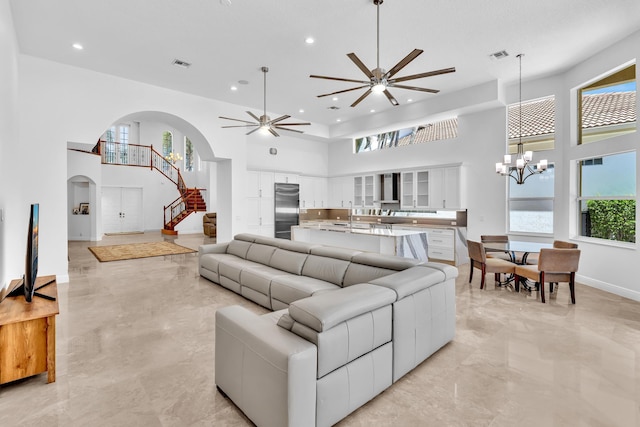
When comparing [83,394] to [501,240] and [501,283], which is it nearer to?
[501,283]

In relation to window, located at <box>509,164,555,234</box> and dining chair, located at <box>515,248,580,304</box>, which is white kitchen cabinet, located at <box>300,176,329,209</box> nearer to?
window, located at <box>509,164,555,234</box>

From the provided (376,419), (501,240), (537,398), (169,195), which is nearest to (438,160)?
(501,240)

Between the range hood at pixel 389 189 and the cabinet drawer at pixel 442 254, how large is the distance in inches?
69.3

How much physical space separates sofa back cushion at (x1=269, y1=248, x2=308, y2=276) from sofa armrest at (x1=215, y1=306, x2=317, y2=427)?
1.98 metres

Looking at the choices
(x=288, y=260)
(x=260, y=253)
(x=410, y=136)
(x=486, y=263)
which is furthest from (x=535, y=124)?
(x=260, y=253)

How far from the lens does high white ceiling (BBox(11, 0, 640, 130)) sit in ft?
12.8

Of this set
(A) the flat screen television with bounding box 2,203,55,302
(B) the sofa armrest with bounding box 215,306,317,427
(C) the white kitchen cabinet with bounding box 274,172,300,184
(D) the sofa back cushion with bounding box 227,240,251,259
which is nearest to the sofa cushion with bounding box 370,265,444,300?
(B) the sofa armrest with bounding box 215,306,317,427

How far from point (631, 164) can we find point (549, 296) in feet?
8.06

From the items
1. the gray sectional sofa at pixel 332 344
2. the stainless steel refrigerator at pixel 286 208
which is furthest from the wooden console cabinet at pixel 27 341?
the stainless steel refrigerator at pixel 286 208

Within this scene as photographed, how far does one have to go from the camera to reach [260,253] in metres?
4.96

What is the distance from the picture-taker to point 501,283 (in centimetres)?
534

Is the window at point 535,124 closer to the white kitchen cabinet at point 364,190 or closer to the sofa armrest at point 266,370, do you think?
the white kitchen cabinet at point 364,190

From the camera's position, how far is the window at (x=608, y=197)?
4.89 meters

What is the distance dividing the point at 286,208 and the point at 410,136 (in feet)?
13.5
